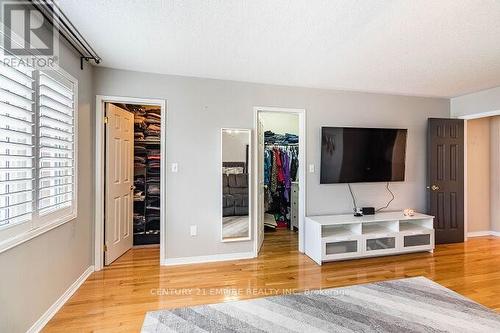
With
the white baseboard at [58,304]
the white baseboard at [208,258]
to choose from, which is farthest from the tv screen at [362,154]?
the white baseboard at [58,304]

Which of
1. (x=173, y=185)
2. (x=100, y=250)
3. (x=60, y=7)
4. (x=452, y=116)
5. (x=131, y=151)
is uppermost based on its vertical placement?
(x=60, y=7)

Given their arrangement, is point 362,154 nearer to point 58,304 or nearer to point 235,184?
point 235,184

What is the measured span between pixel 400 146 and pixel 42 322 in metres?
4.46

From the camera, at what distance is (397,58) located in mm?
2541

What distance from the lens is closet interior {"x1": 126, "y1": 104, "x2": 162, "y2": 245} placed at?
384 cm

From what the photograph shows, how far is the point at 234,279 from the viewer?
2.71 metres

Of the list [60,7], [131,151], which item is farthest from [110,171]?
[60,7]

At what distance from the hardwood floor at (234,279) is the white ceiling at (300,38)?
2.32 metres

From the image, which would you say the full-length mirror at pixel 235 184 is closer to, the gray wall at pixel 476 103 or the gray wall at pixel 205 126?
the gray wall at pixel 205 126

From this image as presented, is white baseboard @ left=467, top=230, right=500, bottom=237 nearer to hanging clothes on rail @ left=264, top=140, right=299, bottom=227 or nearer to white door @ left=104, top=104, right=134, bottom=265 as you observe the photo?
hanging clothes on rail @ left=264, top=140, right=299, bottom=227

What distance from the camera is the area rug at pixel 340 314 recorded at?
75.0 inches

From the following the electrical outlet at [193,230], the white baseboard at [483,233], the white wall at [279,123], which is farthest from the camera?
the white wall at [279,123]

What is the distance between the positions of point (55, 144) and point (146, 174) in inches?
71.4

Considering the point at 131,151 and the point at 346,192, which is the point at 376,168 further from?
the point at 131,151
